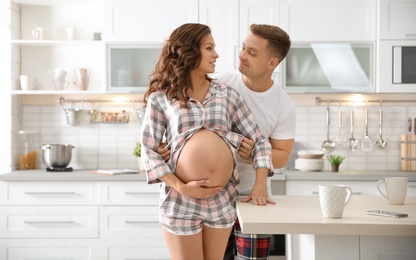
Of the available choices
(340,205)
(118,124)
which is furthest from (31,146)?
(340,205)

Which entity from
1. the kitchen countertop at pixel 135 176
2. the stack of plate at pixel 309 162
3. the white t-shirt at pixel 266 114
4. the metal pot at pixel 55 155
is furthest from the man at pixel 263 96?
the metal pot at pixel 55 155

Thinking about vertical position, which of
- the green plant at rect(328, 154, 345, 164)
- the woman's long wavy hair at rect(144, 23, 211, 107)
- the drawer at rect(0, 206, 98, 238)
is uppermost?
the woman's long wavy hair at rect(144, 23, 211, 107)

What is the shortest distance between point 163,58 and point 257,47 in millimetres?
406

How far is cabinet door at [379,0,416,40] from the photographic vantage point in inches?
172

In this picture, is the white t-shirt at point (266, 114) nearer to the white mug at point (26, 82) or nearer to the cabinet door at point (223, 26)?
the cabinet door at point (223, 26)

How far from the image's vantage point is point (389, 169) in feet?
15.6

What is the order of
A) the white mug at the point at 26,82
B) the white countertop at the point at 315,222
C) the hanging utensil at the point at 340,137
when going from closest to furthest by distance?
the white countertop at the point at 315,222
the white mug at the point at 26,82
the hanging utensil at the point at 340,137

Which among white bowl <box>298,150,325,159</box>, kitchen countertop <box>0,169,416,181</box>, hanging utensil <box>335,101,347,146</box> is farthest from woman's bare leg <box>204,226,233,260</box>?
hanging utensil <box>335,101,347,146</box>

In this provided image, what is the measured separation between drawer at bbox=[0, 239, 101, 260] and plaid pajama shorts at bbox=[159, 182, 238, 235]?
2220 millimetres

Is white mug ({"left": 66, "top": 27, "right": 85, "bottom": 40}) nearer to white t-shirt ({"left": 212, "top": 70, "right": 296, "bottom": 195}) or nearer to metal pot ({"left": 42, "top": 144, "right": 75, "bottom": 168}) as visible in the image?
metal pot ({"left": 42, "top": 144, "right": 75, "bottom": 168})

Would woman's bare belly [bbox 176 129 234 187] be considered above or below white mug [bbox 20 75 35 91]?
below


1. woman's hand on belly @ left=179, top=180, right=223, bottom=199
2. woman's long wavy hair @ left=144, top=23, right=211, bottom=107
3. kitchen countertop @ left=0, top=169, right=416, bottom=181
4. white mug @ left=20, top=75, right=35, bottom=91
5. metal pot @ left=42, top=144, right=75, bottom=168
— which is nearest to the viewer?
woman's hand on belly @ left=179, top=180, right=223, bottom=199

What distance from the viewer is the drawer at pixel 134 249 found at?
4.19 m

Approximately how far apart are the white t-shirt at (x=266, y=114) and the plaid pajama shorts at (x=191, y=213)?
0.27 m
